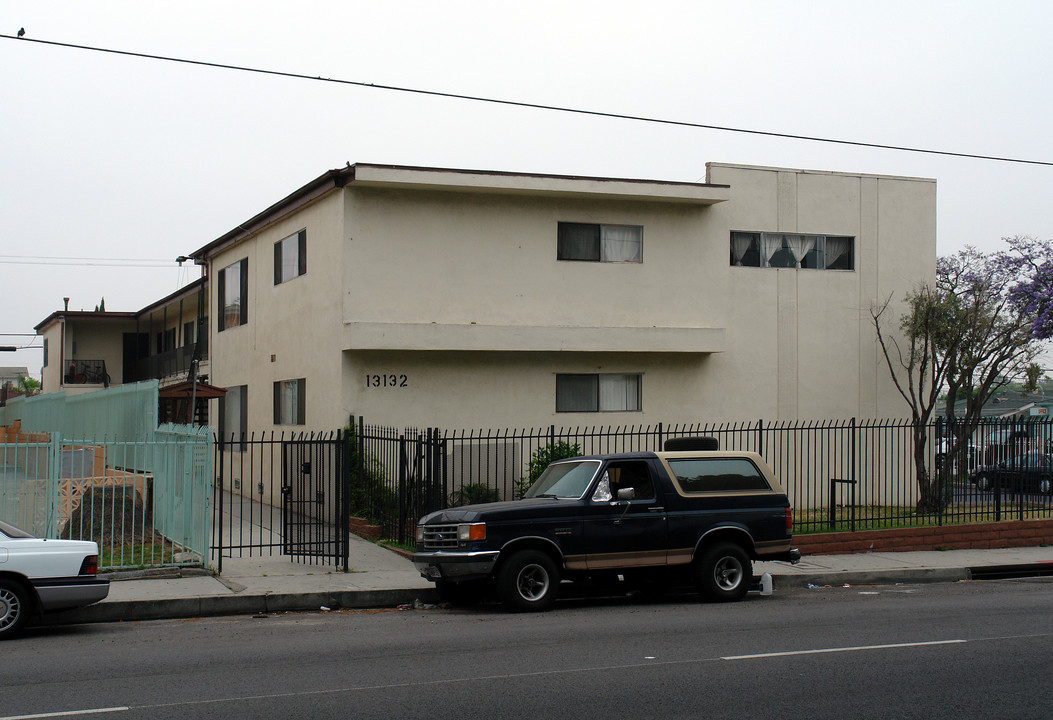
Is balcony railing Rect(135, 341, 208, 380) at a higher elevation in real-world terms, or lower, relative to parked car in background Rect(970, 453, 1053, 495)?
higher

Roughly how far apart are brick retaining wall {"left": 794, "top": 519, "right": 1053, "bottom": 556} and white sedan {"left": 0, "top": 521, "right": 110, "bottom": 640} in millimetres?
10978

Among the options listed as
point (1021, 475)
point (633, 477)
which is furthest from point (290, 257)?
point (1021, 475)

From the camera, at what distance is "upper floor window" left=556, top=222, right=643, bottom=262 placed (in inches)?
858

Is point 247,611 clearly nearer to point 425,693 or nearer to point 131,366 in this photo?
point 425,693

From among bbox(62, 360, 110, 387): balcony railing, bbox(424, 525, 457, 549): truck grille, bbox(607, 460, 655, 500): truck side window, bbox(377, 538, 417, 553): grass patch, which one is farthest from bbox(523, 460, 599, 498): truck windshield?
bbox(62, 360, 110, 387): balcony railing

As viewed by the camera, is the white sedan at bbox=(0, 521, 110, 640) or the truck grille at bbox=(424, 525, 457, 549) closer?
the white sedan at bbox=(0, 521, 110, 640)

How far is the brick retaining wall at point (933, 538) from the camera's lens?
56.6ft

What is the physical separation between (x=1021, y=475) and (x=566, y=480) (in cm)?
1031

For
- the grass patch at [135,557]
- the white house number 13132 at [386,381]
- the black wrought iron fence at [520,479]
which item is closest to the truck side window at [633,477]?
the black wrought iron fence at [520,479]

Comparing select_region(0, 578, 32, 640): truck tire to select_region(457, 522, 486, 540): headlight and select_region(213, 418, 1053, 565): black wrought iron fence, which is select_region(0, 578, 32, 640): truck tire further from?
select_region(213, 418, 1053, 565): black wrought iron fence

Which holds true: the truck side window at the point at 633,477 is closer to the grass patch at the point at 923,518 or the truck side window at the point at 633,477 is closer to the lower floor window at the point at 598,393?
the grass patch at the point at 923,518

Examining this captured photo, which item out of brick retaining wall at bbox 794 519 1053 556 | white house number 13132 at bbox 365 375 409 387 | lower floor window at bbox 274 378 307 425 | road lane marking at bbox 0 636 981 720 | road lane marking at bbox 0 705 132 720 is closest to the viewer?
road lane marking at bbox 0 705 132 720

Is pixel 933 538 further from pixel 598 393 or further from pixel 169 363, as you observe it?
pixel 169 363

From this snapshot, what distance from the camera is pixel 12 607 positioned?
10.1 meters
